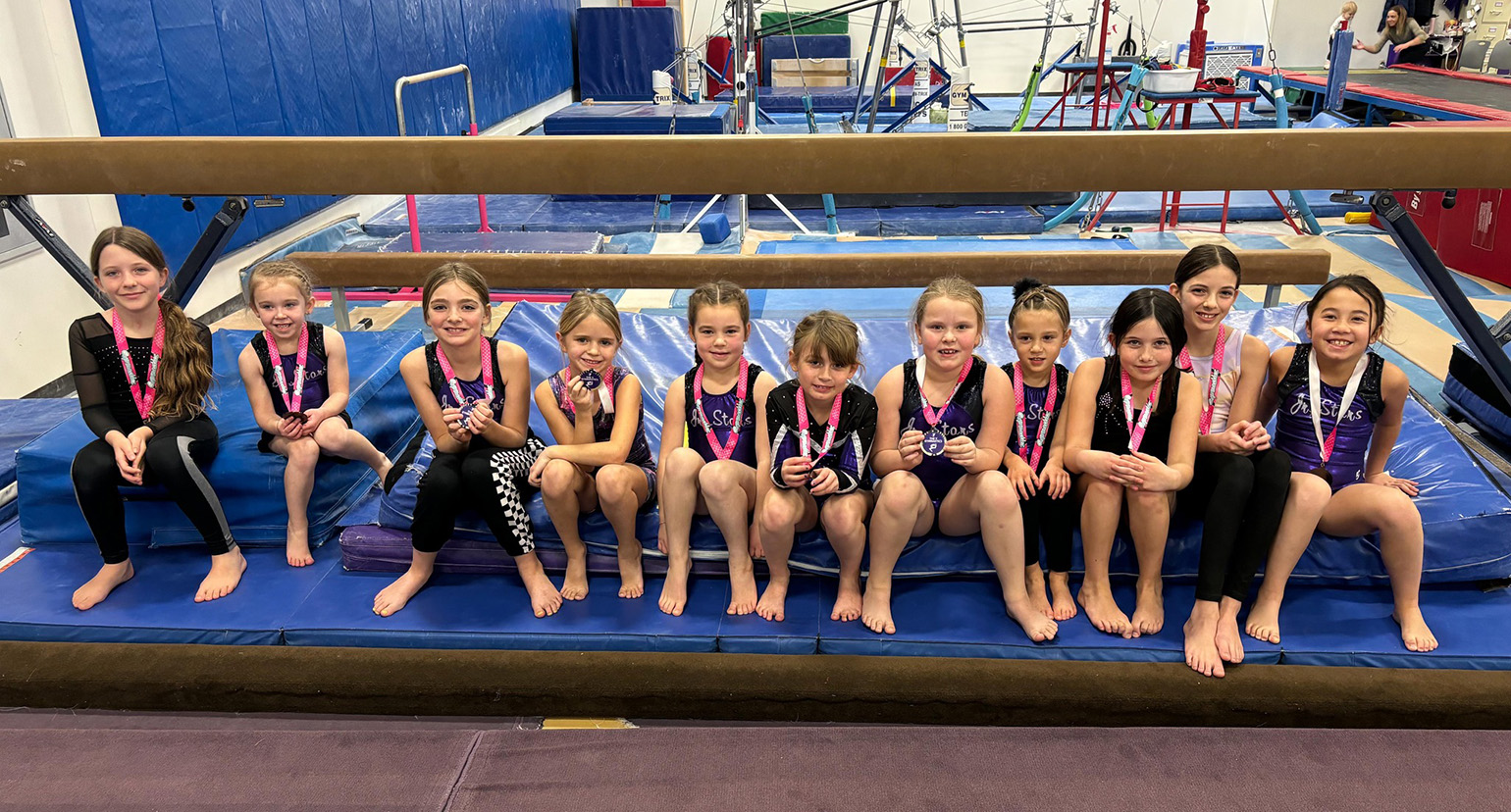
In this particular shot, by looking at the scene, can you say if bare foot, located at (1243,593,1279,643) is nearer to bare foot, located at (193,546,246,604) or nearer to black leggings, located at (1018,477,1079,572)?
black leggings, located at (1018,477,1079,572)

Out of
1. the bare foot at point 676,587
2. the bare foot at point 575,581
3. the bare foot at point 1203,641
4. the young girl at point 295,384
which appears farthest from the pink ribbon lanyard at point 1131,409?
the young girl at point 295,384

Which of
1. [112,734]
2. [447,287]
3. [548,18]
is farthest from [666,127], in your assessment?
[112,734]

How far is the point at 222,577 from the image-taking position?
2188 millimetres

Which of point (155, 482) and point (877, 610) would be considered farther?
point (155, 482)

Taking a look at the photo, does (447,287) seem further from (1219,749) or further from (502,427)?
(1219,749)

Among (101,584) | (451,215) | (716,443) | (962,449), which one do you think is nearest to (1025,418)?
(962,449)

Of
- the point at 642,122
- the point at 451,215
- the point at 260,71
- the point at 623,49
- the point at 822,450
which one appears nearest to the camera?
the point at 822,450

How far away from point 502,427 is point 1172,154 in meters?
1.62

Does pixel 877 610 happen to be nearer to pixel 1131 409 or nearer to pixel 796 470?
pixel 796 470

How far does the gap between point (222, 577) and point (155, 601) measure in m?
0.15

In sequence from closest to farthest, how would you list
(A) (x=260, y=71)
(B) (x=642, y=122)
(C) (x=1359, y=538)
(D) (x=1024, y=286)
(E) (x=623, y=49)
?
(C) (x=1359, y=538) < (D) (x=1024, y=286) < (A) (x=260, y=71) < (B) (x=642, y=122) < (E) (x=623, y=49)

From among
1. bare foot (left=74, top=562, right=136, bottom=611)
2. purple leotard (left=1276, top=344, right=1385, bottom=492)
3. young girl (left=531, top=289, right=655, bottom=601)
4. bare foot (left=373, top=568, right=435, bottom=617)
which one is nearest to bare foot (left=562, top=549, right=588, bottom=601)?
young girl (left=531, top=289, right=655, bottom=601)

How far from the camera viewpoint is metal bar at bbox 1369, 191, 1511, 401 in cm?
219

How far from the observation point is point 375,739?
1.82 metres
